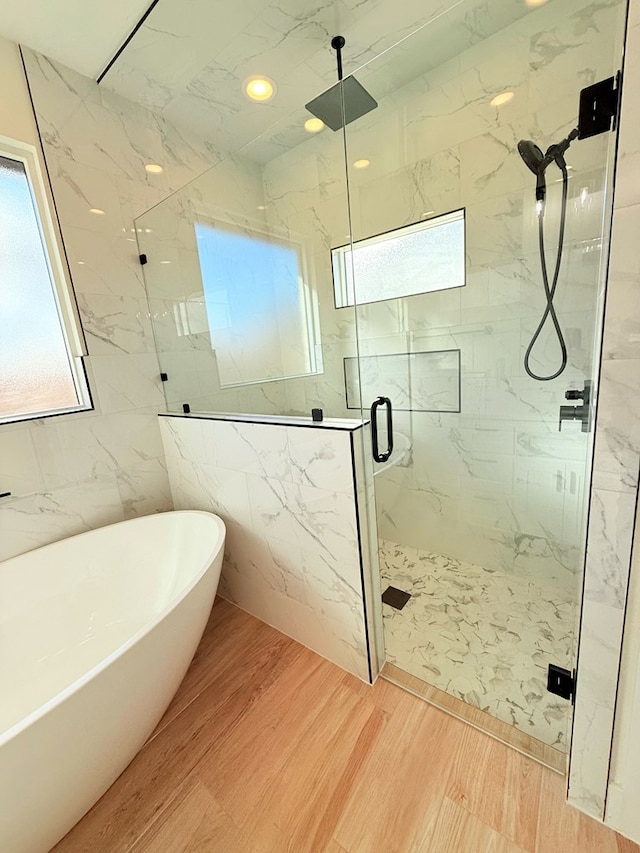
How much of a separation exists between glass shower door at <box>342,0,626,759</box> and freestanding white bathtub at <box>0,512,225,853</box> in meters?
0.96

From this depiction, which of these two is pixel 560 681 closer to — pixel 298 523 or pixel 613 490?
pixel 613 490

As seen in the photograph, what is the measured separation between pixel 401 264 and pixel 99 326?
175 cm

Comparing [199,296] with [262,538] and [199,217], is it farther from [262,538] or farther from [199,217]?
[262,538]

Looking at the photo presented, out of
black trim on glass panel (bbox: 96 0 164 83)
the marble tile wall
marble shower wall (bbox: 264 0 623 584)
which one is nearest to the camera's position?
the marble tile wall

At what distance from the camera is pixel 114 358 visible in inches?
75.0

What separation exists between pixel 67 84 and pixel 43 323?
1162 millimetres

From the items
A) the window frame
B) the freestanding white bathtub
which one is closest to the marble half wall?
the freestanding white bathtub

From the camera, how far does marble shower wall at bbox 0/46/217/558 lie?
5.35ft

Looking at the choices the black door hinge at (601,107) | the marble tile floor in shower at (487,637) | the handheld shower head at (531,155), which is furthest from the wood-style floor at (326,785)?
the handheld shower head at (531,155)

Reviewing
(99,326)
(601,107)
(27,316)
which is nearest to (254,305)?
(99,326)

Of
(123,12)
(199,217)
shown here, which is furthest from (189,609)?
(123,12)

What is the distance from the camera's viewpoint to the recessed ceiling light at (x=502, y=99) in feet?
5.23

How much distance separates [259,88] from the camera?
1821 mm

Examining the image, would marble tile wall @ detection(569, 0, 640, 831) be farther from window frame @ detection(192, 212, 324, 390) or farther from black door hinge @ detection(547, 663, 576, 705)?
window frame @ detection(192, 212, 324, 390)
